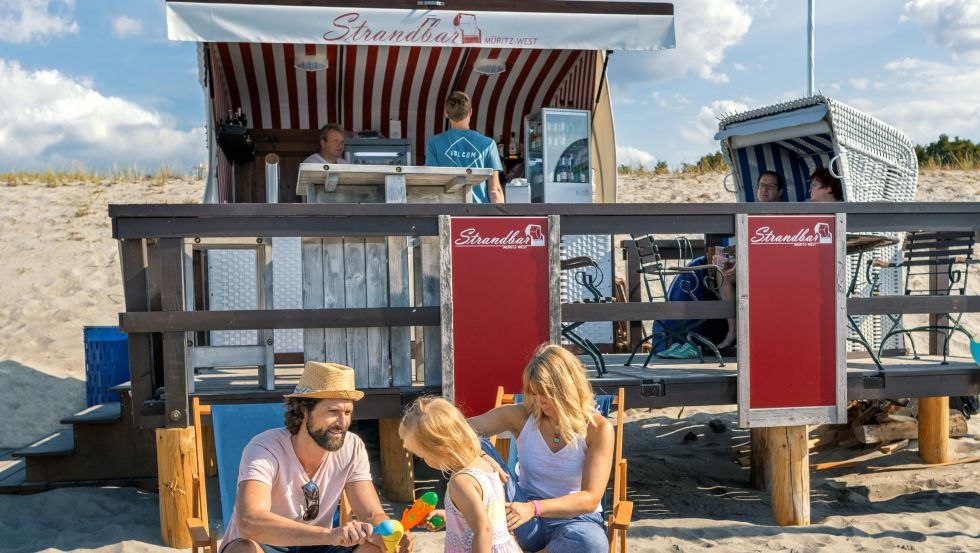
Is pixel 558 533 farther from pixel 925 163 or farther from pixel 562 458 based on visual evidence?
pixel 925 163

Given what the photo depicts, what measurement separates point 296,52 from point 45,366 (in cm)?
502

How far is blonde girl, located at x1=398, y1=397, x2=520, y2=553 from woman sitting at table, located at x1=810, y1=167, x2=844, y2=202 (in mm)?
4054

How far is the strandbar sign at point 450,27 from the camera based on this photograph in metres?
6.39

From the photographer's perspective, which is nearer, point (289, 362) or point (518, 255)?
point (518, 255)

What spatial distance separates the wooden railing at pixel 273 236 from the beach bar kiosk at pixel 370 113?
4.6 inches

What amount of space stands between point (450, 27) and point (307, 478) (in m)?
4.31

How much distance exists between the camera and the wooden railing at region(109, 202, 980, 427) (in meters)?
4.39

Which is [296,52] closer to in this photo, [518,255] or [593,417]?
[518,255]

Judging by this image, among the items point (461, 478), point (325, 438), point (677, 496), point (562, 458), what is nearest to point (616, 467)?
point (562, 458)

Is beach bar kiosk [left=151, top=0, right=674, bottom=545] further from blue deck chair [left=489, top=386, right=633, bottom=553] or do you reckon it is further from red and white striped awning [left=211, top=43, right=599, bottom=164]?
blue deck chair [left=489, top=386, right=633, bottom=553]

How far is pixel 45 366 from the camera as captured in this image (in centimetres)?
1051

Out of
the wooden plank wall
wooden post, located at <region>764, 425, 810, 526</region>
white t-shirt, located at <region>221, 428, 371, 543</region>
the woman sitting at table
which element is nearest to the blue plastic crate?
the wooden plank wall

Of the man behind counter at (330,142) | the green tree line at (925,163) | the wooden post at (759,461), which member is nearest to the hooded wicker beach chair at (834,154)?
the wooden post at (759,461)

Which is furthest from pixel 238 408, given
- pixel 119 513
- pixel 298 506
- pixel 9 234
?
pixel 9 234
